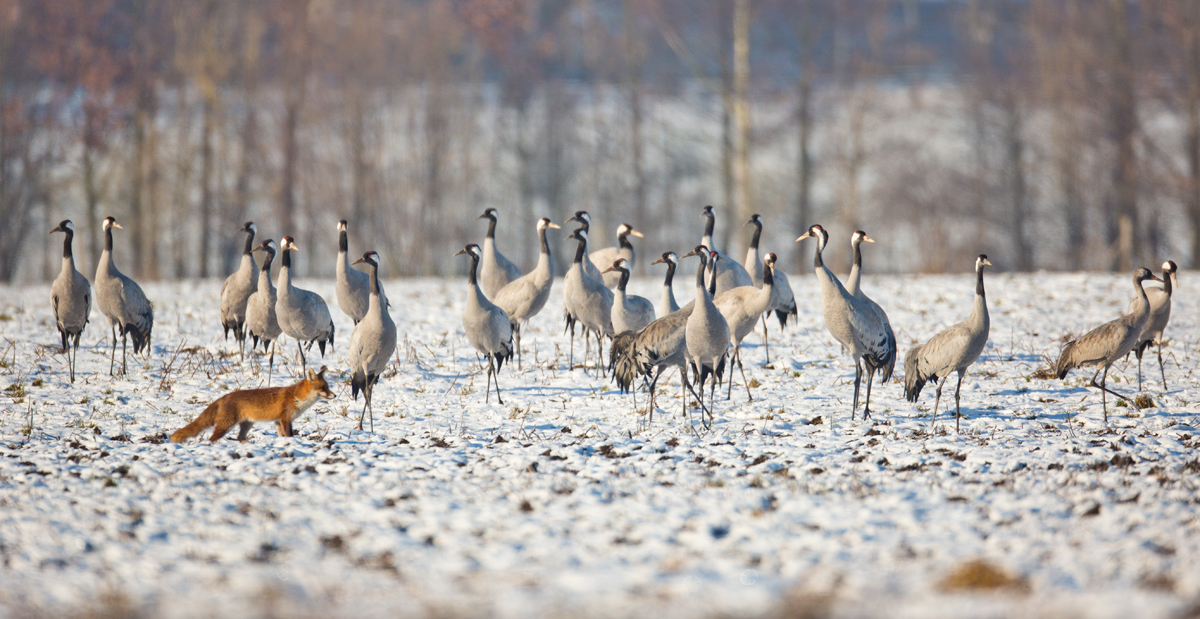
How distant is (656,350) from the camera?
830 centimetres

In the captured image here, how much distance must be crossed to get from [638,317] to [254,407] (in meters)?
4.12

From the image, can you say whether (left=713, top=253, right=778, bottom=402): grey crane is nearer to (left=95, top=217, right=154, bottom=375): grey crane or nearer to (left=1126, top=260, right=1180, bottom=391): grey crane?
(left=1126, top=260, right=1180, bottom=391): grey crane

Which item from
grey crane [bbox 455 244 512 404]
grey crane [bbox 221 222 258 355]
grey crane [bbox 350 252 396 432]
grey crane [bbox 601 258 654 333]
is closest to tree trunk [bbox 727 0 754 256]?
grey crane [bbox 601 258 654 333]

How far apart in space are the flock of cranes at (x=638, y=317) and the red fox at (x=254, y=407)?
56cm

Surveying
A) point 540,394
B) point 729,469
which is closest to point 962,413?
point 729,469

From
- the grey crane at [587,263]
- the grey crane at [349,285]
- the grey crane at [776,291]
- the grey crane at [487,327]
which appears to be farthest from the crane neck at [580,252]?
the grey crane at [349,285]

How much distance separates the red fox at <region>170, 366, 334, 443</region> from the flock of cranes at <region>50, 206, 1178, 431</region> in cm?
56

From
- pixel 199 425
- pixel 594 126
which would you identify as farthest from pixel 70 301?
pixel 594 126

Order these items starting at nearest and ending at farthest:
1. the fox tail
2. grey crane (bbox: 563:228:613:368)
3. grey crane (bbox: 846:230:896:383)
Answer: the fox tail < grey crane (bbox: 846:230:896:383) < grey crane (bbox: 563:228:613:368)

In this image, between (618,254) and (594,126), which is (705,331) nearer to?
(618,254)

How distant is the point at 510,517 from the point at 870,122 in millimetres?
23292

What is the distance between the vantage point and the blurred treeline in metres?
23.0

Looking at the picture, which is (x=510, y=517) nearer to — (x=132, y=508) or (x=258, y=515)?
(x=258, y=515)

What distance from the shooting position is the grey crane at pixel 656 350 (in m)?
8.23
